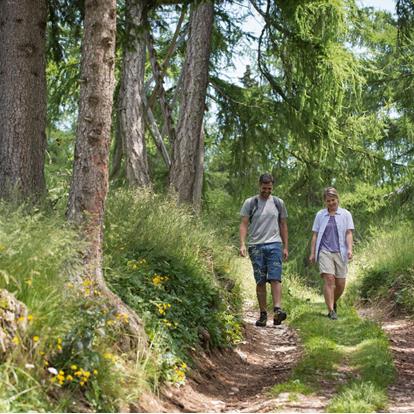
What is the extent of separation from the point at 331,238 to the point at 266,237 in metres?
1.38

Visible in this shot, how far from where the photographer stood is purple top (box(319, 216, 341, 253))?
1061 cm

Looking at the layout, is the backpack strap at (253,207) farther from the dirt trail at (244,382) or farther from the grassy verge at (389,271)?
the grassy verge at (389,271)

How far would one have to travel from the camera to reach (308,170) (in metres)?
16.2

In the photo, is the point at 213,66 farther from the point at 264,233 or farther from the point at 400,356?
the point at 400,356

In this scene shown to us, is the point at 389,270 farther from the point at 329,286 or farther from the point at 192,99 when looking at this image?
the point at 192,99

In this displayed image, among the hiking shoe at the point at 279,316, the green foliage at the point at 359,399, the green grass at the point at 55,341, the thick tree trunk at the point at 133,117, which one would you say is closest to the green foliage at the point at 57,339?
the green grass at the point at 55,341

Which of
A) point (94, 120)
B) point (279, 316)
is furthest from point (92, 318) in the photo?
point (279, 316)

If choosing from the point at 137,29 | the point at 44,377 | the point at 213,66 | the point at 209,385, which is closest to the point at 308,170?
the point at 213,66

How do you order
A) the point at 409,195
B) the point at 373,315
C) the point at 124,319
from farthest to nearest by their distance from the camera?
the point at 409,195
the point at 373,315
the point at 124,319

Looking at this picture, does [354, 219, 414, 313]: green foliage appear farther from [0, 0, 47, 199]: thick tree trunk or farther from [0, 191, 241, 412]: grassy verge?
[0, 0, 47, 199]: thick tree trunk

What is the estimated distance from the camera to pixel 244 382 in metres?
7.10

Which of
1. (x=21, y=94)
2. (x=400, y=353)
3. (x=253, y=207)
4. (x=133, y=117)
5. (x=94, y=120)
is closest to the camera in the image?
(x=94, y=120)

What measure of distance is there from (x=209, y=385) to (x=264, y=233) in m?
3.50

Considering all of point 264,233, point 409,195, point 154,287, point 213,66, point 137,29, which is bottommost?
point 154,287
